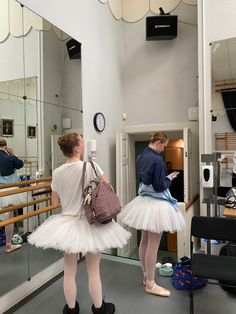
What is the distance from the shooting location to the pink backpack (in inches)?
72.8

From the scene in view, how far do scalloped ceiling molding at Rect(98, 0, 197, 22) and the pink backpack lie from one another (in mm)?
3147

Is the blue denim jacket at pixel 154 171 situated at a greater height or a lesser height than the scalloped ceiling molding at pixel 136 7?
lesser

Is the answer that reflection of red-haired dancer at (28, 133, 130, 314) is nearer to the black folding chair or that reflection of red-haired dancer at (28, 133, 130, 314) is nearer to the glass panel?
the glass panel

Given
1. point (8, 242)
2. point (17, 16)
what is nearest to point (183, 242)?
point (8, 242)

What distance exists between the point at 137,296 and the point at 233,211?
1.22 metres

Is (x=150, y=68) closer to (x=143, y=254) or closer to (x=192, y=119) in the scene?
(x=192, y=119)

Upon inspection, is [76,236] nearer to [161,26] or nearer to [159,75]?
[159,75]

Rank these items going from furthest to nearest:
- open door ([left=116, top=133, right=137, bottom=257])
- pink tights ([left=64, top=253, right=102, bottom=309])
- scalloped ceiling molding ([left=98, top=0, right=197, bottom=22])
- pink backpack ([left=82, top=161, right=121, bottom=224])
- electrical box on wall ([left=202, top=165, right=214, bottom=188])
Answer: scalloped ceiling molding ([left=98, top=0, right=197, bottom=22])
open door ([left=116, top=133, right=137, bottom=257])
electrical box on wall ([left=202, top=165, right=214, bottom=188])
pink tights ([left=64, top=253, right=102, bottom=309])
pink backpack ([left=82, top=161, right=121, bottom=224])

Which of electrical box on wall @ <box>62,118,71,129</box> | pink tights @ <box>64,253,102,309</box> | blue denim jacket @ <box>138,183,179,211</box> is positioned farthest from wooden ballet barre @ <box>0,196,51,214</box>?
Result: blue denim jacket @ <box>138,183,179,211</box>

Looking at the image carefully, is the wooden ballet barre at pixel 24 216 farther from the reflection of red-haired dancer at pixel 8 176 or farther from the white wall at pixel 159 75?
the white wall at pixel 159 75

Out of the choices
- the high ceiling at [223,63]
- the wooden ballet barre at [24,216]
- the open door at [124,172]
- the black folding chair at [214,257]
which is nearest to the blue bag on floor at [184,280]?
the black folding chair at [214,257]

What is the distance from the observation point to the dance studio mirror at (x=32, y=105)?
2281mm

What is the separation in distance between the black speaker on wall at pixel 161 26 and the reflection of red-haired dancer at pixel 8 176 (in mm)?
2759

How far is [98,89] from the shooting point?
361 cm
